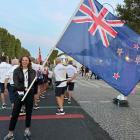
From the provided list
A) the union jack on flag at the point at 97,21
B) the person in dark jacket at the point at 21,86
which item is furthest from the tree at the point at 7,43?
the person in dark jacket at the point at 21,86

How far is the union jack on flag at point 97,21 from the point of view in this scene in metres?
9.73

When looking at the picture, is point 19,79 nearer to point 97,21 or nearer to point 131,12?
point 97,21

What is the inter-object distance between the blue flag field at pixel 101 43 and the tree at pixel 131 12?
32494 millimetres

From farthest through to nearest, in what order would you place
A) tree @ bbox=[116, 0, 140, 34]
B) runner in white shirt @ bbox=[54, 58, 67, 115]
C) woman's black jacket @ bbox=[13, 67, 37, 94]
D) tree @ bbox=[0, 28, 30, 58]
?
1. tree @ bbox=[0, 28, 30, 58]
2. tree @ bbox=[116, 0, 140, 34]
3. runner in white shirt @ bbox=[54, 58, 67, 115]
4. woman's black jacket @ bbox=[13, 67, 37, 94]

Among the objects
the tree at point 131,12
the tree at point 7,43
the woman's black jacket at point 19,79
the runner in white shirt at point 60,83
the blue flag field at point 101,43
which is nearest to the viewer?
the woman's black jacket at point 19,79

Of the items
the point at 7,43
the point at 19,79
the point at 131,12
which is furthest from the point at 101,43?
the point at 7,43

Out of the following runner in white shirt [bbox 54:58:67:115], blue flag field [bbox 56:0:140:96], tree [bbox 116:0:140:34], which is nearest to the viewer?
blue flag field [bbox 56:0:140:96]

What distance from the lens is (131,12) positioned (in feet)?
141

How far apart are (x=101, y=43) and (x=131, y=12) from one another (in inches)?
1335

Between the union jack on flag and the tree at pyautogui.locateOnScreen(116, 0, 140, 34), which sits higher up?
the tree at pyautogui.locateOnScreen(116, 0, 140, 34)

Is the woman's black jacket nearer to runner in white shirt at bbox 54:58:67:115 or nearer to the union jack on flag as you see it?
the union jack on flag

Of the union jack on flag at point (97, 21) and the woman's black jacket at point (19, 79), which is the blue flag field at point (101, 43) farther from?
the woman's black jacket at point (19, 79)

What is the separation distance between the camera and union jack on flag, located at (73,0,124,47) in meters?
9.73

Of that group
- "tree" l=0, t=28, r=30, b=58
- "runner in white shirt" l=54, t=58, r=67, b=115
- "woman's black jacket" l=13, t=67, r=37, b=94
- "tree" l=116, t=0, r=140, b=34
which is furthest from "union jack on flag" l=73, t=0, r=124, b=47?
"tree" l=0, t=28, r=30, b=58
